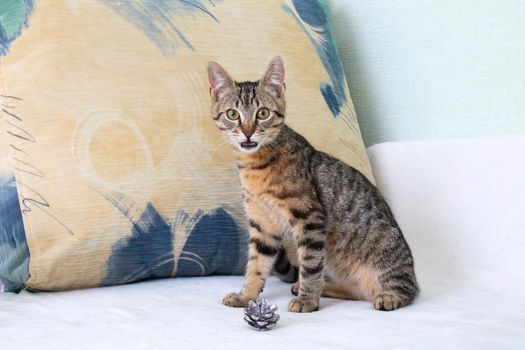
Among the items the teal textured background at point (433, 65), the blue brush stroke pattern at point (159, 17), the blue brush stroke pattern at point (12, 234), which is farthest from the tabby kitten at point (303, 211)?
the teal textured background at point (433, 65)

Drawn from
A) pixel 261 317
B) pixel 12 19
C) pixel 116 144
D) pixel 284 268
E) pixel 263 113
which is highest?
pixel 12 19

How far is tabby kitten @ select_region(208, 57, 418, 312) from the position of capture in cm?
130

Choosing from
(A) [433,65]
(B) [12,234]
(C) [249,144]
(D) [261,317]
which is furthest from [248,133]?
(A) [433,65]

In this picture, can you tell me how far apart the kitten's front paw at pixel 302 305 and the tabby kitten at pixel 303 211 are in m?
0.01

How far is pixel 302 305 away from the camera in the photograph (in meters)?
1.23

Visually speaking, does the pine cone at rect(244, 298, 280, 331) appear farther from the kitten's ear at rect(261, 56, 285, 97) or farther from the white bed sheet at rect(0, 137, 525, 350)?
the kitten's ear at rect(261, 56, 285, 97)

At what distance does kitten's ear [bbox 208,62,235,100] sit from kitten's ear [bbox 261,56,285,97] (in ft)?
0.23

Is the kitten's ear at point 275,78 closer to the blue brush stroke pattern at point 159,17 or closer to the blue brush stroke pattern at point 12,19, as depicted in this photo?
the blue brush stroke pattern at point 159,17

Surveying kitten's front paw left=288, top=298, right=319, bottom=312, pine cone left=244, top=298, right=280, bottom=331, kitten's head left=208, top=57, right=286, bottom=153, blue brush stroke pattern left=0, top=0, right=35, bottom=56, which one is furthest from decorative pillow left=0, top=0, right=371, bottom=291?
pine cone left=244, top=298, right=280, bottom=331

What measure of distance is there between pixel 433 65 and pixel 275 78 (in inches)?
26.1

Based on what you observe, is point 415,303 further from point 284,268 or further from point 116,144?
point 116,144

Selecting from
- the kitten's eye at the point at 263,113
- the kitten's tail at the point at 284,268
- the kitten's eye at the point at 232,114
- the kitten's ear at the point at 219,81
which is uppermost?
the kitten's ear at the point at 219,81

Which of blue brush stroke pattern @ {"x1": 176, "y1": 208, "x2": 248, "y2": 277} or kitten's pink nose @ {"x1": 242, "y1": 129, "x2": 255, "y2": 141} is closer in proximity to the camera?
kitten's pink nose @ {"x1": 242, "y1": 129, "x2": 255, "y2": 141}

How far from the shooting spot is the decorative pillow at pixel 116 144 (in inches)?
50.5
